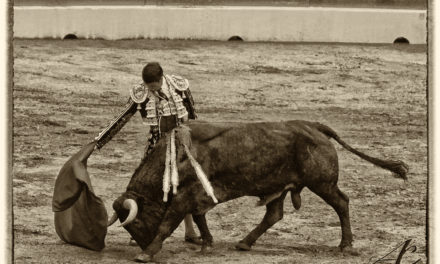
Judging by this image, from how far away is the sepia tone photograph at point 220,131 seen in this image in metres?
11.8

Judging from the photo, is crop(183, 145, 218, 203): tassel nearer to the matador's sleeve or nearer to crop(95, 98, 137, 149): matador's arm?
the matador's sleeve

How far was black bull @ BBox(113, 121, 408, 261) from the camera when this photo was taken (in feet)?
38.7

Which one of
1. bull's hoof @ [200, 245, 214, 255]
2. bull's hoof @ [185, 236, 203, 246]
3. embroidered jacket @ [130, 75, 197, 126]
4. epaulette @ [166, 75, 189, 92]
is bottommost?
bull's hoof @ [200, 245, 214, 255]

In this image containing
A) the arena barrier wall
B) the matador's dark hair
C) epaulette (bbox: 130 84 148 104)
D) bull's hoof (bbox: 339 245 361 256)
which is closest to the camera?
the matador's dark hair

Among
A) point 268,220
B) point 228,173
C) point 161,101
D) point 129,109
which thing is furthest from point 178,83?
point 268,220

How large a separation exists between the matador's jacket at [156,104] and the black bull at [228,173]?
0.19 m

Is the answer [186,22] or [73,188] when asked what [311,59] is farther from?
[73,188]

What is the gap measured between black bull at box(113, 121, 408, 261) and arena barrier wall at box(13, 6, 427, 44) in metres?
8.52

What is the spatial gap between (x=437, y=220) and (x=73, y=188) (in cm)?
270

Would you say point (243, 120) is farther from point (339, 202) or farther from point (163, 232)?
point (163, 232)

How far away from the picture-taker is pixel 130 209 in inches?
460

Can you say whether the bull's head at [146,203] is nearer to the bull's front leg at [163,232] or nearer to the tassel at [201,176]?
the bull's front leg at [163,232]
